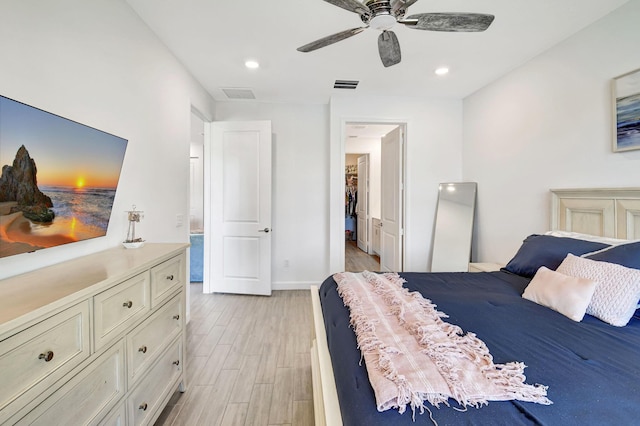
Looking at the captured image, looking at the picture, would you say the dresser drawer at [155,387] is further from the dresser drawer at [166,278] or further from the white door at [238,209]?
the white door at [238,209]

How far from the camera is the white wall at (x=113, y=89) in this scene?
1.18 m

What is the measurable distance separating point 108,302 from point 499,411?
1.45 metres

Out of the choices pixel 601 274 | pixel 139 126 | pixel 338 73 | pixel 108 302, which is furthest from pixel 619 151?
pixel 139 126

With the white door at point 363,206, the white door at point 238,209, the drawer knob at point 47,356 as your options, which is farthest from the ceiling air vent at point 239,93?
the white door at point 363,206

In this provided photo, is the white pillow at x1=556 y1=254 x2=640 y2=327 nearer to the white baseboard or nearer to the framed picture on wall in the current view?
the framed picture on wall

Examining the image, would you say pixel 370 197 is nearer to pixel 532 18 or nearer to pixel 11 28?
pixel 532 18

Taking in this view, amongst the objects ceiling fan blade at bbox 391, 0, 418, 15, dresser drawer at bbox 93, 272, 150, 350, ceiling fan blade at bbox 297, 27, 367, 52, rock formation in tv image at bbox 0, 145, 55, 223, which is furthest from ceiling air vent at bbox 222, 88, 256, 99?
dresser drawer at bbox 93, 272, 150, 350

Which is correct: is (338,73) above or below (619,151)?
above

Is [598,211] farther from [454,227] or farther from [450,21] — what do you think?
[450,21]

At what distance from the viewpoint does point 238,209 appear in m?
3.61

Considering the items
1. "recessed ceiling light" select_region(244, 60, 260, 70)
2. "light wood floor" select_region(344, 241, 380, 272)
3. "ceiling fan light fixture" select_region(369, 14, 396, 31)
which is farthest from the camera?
"light wood floor" select_region(344, 241, 380, 272)

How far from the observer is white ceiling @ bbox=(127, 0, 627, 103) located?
1915 millimetres

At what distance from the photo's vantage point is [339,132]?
354 centimetres

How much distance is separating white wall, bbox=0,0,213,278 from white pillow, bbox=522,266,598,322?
2.58m
